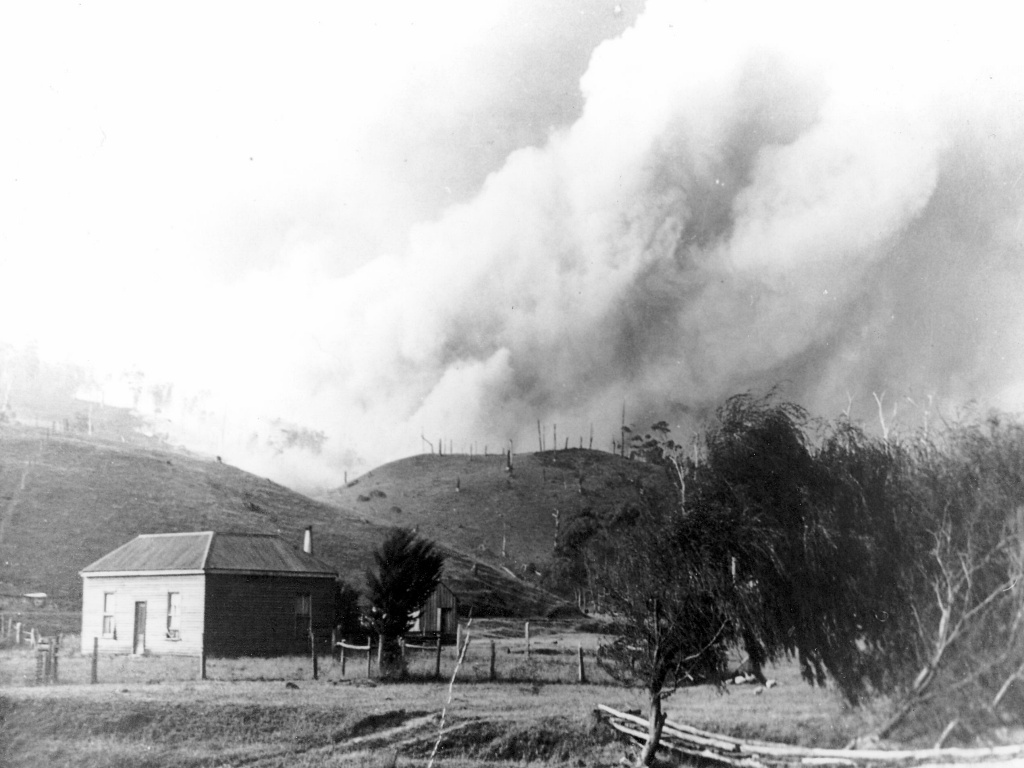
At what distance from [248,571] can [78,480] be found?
31601 millimetres

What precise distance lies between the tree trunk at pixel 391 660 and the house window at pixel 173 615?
321 inches

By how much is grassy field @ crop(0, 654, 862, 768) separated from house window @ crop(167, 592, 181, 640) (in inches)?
376

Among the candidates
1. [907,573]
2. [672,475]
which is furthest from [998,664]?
[672,475]

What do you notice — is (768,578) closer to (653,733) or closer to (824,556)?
(824,556)

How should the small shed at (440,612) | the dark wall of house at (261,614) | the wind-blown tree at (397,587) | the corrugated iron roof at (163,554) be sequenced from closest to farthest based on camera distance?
the wind-blown tree at (397,587), the dark wall of house at (261,614), the corrugated iron roof at (163,554), the small shed at (440,612)

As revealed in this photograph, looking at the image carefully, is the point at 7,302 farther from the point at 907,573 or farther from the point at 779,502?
the point at 907,573

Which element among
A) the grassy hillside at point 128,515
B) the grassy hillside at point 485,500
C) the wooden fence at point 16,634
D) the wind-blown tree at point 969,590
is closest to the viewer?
the wind-blown tree at point 969,590

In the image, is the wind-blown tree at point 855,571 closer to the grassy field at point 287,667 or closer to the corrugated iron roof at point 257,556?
the grassy field at point 287,667

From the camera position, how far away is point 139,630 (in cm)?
2895

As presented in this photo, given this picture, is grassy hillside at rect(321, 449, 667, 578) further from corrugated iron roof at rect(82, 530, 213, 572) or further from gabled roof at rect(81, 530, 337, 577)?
corrugated iron roof at rect(82, 530, 213, 572)

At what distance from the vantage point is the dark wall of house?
27.6 metres

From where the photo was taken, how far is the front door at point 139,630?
93.8 ft

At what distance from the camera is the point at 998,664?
48.1ft

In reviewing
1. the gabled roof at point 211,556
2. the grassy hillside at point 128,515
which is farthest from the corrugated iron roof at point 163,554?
the grassy hillside at point 128,515
